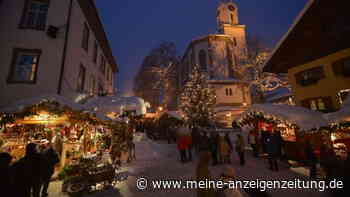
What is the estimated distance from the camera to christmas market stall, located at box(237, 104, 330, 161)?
26.6ft

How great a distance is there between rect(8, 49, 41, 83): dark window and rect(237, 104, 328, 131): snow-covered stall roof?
46.0 feet

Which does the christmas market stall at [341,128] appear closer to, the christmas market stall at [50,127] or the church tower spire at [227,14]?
the christmas market stall at [50,127]

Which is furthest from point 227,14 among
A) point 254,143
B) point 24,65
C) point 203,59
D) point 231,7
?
point 24,65

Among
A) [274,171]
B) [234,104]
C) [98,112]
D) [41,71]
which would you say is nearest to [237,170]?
[274,171]

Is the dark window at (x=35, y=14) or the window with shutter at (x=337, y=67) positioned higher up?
the dark window at (x=35, y=14)

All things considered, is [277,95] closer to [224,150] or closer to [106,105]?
[224,150]

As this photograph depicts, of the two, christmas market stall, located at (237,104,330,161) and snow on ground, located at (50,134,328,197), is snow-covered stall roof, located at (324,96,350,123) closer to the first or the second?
christmas market stall, located at (237,104,330,161)

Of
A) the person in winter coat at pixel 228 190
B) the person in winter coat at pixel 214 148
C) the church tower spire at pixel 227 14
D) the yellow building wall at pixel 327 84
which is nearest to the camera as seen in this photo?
the person in winter coat at pixel 228 190

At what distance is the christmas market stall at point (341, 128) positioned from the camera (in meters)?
7.52

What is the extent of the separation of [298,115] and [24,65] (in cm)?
1557

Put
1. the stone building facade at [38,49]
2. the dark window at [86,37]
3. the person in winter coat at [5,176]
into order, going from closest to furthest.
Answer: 1. the person in winter coat at [5,176]
2. the stone building facade at [38,49]
3. the dark window at [86,37]

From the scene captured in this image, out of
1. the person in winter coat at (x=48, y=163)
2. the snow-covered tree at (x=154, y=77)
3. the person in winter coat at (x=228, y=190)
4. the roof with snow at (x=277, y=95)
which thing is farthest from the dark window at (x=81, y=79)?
the roof with snow at (x=277, y=95)

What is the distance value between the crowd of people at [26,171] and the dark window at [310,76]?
16091mm

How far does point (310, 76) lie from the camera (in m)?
12.5
